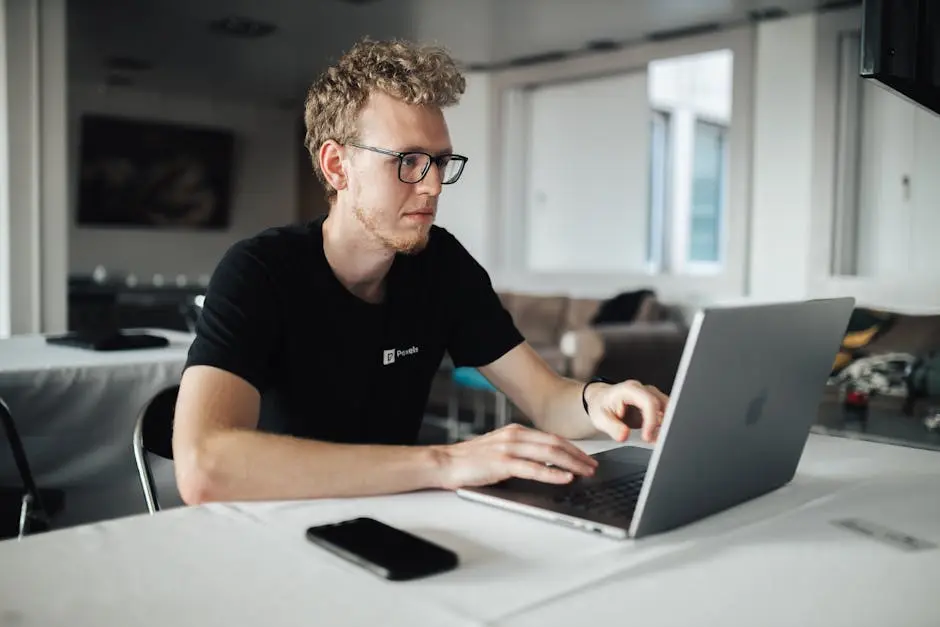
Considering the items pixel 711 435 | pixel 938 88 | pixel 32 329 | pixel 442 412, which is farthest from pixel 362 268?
pixel 442 412

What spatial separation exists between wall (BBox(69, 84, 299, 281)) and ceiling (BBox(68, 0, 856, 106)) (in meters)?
0.84

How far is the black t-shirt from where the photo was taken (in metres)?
1.23

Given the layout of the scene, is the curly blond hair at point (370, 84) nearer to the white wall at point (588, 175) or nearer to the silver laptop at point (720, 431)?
the silver laptop at point (720, 431)

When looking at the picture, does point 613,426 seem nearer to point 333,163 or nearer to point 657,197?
point 333,163

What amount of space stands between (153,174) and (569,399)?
7205mm

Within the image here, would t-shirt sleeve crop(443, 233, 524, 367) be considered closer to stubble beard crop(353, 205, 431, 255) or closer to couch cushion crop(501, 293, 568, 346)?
stubble beard crop(353, 205, 431, 255)

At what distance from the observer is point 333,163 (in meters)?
1.42

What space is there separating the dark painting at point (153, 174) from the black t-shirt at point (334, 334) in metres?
6.83

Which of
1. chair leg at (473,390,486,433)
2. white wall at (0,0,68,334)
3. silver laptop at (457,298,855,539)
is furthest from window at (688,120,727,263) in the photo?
silver laptop at (457,298,855,539)

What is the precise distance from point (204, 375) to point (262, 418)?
268mm

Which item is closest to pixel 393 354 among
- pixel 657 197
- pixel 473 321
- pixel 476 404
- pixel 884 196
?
pixel 473 321

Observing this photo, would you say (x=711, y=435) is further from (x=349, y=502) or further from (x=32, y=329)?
(x=32, y=329)

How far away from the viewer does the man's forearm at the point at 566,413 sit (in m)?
1.34

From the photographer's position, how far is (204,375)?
3.67 ft
